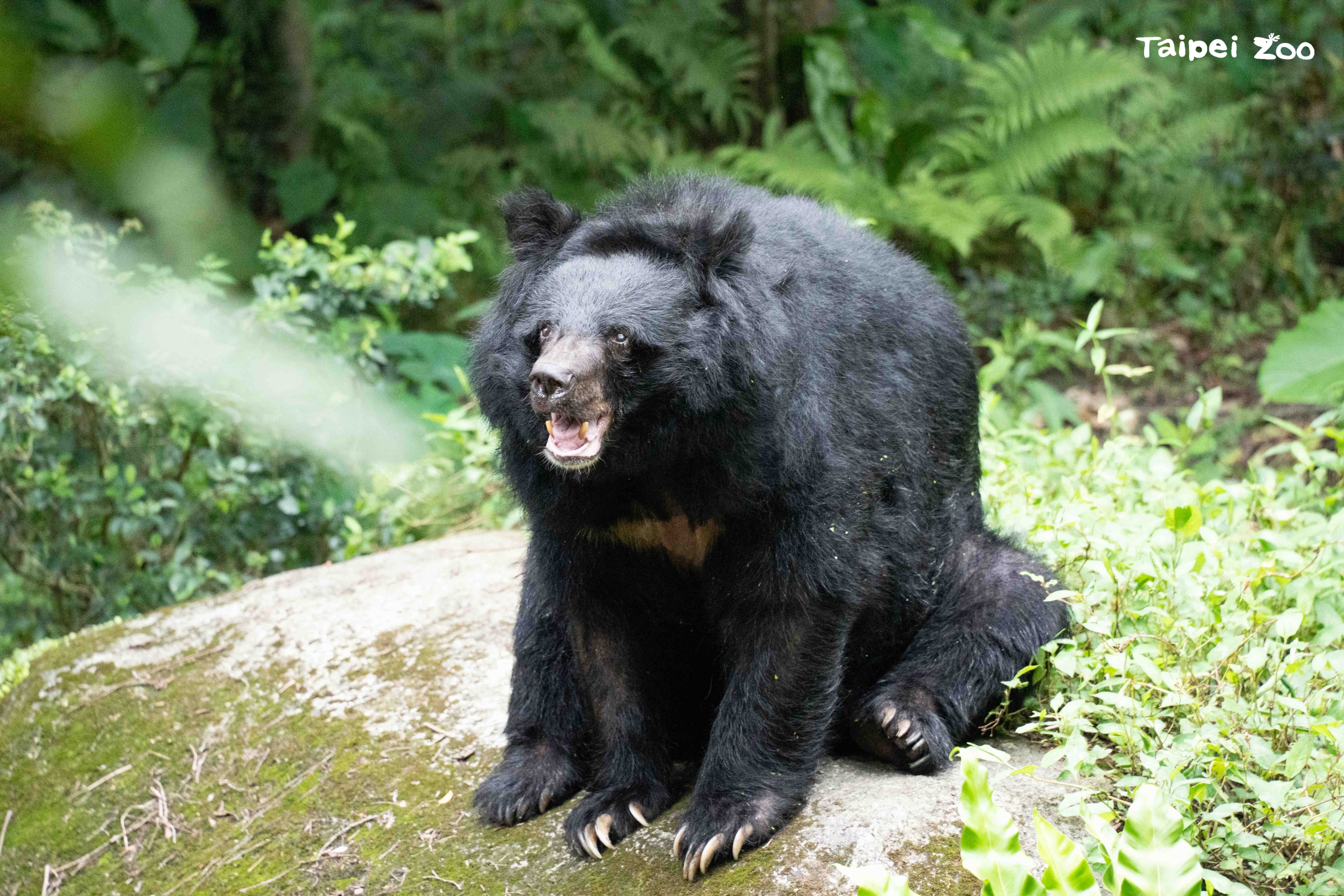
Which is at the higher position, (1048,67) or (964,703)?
(1048,67)

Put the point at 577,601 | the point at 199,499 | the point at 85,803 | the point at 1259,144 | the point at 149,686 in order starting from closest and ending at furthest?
1. the point at 577,601
2. the point at 85,803
3. the point at 149,686
4. the point at 199,499
5. the point at 1259,144

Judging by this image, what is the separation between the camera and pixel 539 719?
133 inches

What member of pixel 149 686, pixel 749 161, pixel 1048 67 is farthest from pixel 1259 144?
pixel 149 686

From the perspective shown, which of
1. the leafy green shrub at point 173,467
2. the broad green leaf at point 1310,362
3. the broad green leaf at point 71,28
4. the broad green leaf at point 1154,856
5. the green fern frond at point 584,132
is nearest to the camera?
the broad green leaf at point 1154,856

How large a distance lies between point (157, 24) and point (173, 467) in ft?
8.91

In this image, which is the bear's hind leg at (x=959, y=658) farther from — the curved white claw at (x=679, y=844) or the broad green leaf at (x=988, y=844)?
the broad green leaf at (x=988, y=844)

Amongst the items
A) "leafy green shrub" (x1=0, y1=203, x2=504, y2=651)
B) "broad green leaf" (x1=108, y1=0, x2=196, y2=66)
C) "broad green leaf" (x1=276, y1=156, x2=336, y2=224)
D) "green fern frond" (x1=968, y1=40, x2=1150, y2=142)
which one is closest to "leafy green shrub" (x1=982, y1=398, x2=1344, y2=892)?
"leafy green shrub" (x1=0, y1=203, x2=504, y2=651)

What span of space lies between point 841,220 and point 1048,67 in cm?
551

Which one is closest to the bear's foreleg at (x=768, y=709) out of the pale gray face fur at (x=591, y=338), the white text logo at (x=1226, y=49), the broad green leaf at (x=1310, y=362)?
the pale gray face fur at (x=591, y=338)

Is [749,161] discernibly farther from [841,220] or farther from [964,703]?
[964,703]

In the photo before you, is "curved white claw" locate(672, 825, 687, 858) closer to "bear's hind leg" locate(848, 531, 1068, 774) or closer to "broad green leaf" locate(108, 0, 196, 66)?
"bear's hind leg" locate(848, 531, 1068, 774)

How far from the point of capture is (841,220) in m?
3.50

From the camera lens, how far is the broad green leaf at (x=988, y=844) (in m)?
2.16

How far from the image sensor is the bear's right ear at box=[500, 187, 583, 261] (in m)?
2.99
